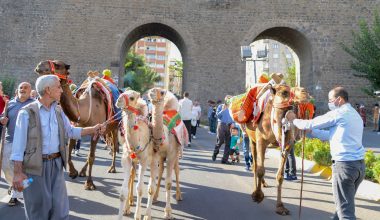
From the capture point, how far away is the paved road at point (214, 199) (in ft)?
20.3

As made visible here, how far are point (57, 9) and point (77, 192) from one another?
2087cm

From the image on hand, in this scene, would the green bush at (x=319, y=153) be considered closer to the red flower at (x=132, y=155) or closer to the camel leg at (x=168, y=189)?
the camel leg at (x=168, y=189)

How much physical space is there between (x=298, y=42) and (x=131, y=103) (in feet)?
80.5

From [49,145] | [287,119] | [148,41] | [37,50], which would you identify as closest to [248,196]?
[287,119]

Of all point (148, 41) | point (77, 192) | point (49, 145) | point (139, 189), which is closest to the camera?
point (49, 145)

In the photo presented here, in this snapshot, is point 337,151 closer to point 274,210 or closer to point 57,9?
point 274,210

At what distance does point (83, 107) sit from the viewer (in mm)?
7523

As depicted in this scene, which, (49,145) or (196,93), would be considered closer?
(49,145)

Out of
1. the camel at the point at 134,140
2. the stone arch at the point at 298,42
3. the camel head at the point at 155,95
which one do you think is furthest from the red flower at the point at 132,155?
the stone arch at the point at 298,42

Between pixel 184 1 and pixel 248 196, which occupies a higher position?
pixel 184 1

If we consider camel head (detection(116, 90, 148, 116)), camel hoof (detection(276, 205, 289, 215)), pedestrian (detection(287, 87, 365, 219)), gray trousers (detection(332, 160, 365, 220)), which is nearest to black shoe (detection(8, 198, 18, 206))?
camel head (detection(116, 90, 148, 116))

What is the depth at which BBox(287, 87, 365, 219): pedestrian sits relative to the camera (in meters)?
4.68

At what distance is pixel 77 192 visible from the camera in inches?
290

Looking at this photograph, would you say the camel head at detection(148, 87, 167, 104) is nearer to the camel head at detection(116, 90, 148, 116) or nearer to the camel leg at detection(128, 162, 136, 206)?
the camel head at detection(116, 90, 148, 116)
